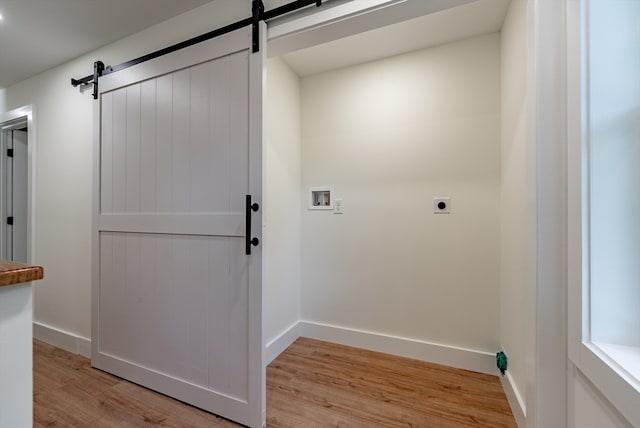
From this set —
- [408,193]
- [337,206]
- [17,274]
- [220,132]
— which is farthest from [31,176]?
[408,193]

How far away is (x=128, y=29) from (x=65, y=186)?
4.57 ft

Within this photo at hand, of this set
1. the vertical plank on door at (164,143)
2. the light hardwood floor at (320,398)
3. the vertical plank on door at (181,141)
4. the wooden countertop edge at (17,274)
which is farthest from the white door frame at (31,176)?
the wooden countertop edge at (17,274)

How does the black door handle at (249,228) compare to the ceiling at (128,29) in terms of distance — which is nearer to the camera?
the black door handle at (249,228)

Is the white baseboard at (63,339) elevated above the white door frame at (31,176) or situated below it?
below

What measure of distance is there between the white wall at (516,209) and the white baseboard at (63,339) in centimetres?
298

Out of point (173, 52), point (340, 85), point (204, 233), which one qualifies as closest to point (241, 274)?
point (204, 233)

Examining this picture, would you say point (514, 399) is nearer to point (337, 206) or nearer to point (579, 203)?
point (579, 203)

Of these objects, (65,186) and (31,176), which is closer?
(65,186)

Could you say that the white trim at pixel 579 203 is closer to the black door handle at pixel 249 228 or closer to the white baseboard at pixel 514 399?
the white baseboard at pixel 514 399

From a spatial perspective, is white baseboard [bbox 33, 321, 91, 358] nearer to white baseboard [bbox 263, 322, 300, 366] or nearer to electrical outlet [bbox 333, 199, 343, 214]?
white baseboard [bbox 263, 322, 300, 366]

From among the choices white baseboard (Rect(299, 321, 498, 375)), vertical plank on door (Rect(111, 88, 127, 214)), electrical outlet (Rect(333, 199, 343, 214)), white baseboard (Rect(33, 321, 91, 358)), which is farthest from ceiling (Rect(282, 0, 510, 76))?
white baseboard (Rect(33, 321, 91, 358))

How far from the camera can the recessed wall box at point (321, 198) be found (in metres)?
2.45

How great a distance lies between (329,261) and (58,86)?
2.80 meters

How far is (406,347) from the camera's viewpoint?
2152 mm
